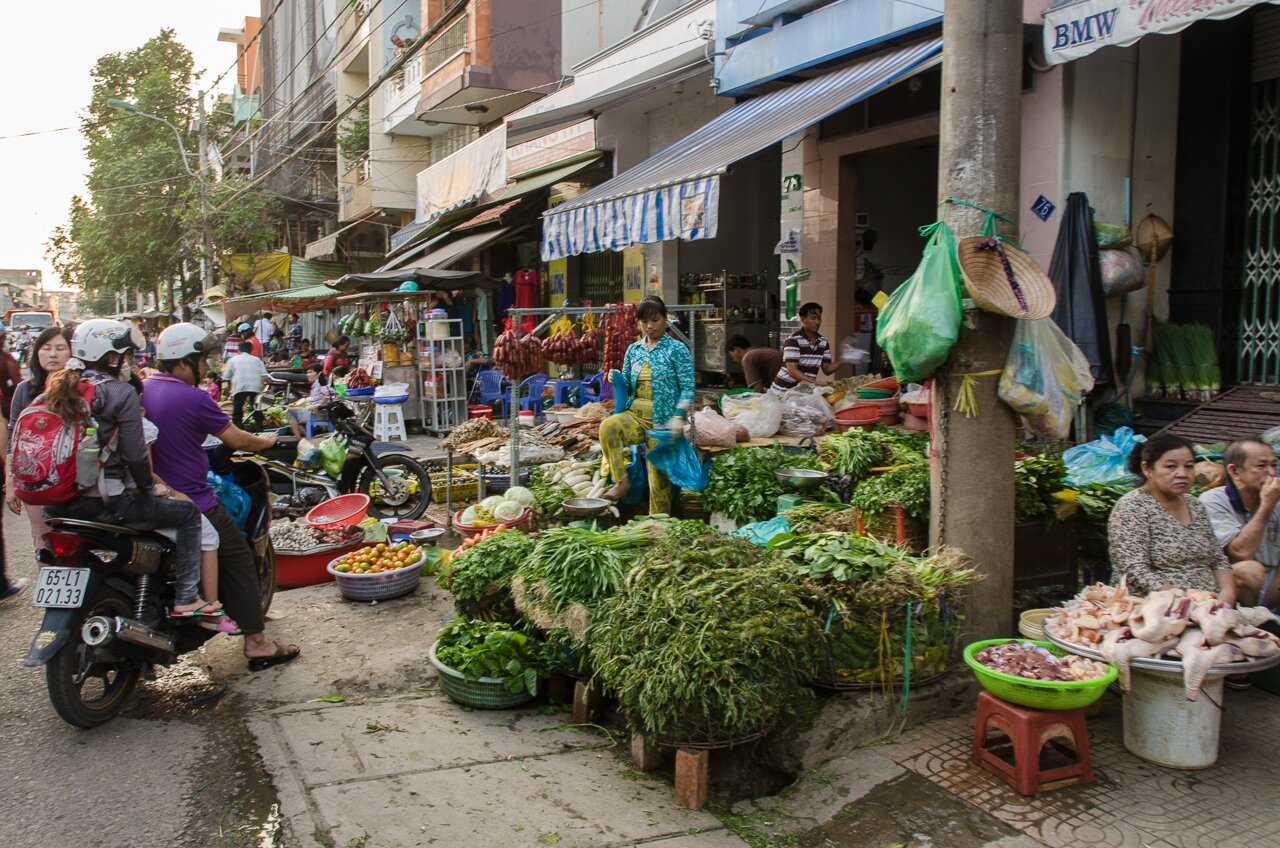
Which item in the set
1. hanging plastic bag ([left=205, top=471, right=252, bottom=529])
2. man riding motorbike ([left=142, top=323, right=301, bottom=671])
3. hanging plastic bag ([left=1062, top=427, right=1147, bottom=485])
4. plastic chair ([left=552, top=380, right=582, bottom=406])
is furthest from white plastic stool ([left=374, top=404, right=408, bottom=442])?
hanging plastic bag ([left=1062, top=427, right=1147, bottom=485])

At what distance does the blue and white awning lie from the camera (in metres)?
7.70

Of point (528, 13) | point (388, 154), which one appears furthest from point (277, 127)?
point (528, 13)

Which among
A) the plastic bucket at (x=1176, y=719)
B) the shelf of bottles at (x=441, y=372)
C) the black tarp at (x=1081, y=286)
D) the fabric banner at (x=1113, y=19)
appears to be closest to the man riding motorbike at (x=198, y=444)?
the plastic bucket at (x=1176, y=719)

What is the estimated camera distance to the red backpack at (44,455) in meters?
4.24

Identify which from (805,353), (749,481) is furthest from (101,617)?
(805,353)

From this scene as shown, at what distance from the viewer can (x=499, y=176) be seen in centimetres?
1562

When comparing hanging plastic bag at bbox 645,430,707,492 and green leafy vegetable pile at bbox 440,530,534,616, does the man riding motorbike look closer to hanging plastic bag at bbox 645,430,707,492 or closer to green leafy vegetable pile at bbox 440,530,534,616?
green leafy vegetable pile at bbox 440,530,534,616

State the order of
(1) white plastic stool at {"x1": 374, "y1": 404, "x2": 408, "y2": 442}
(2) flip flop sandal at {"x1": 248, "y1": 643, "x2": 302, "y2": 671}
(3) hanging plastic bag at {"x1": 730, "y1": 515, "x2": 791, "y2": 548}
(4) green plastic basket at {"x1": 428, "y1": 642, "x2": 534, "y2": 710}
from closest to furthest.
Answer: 1. (4) green plastic basket at {"x1": 428, "y1": 642, "x2": 534, "y2": 710}
2. (2) flip flop sandal at {"x1": 248, "y1": 643, "x2": 302, "y2": 671}
3. (3) hanging plastic bag at {"x1": 730, "y1": 515, "x2": 791, "y2": 548}
4. (1) white plastic stool at {"x1": 374, "y1": 404, "x2": 408, "y2": 442}

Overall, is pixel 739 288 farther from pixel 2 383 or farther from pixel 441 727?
pixel 441 727

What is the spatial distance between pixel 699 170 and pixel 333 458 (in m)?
4.47

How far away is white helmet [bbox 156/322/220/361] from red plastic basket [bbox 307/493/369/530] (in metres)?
2.63

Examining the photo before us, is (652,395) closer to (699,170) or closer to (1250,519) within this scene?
(699,170)

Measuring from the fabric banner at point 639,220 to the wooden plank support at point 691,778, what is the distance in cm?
500

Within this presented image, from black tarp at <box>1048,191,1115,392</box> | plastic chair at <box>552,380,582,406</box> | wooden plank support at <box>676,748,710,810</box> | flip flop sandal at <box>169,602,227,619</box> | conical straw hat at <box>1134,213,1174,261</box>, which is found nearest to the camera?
wooden plank support at <box>676,748,710,810</box>
